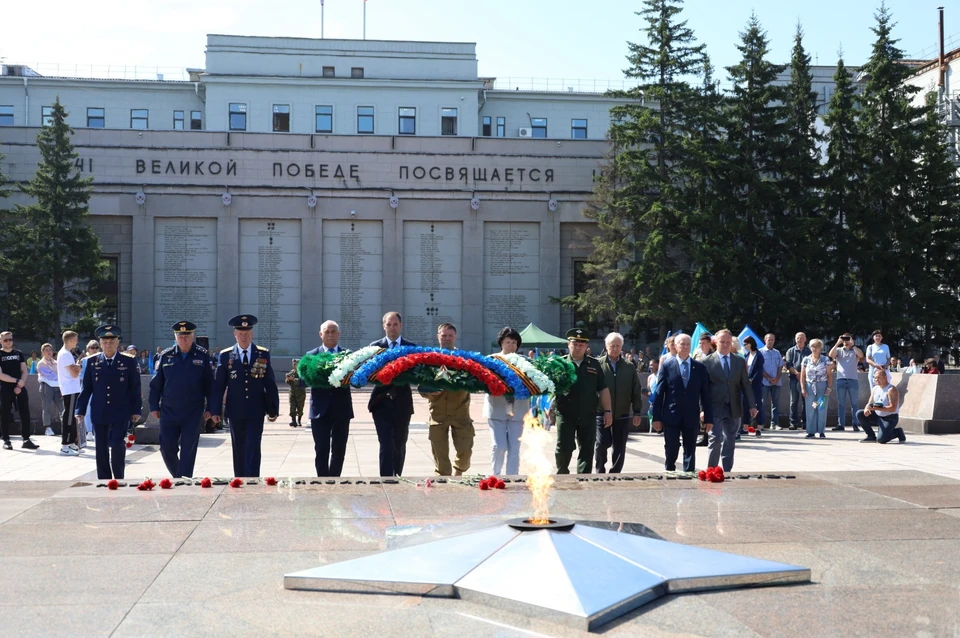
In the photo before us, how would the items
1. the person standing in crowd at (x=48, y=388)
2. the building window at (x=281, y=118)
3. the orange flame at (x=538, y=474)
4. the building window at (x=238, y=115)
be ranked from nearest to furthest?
the orange flame at (x=538, y=474), the person standing in crowd at (x=48, y=388), the building window at (x=238, y=115), the building window at (x=281, y=118)

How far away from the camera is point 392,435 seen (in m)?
9.96

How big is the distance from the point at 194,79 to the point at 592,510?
5098 centimetres

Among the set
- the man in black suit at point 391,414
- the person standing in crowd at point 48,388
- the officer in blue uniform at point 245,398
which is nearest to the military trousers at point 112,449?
the officer in blue uniform at point 245,398

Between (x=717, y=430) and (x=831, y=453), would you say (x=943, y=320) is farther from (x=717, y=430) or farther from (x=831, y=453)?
(x=717, y=430)

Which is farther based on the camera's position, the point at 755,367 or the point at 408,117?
the point at 408,117

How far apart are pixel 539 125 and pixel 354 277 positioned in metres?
16.4

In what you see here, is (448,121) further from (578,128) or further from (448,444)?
(448,444)

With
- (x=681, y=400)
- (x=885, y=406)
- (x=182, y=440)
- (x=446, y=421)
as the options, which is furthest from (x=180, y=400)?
(x=885, y=406)

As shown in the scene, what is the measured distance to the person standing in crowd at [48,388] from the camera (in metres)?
16.6

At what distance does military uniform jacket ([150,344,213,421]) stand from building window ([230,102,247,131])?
40879 mm

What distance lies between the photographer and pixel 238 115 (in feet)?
161

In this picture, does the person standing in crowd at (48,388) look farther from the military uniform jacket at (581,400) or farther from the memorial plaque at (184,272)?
the memorial plaque at (184,272)

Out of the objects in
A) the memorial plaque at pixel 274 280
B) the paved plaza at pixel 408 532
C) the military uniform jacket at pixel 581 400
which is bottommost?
the paved plaza at pixel 408 532

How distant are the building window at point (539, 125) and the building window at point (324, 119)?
34.4ft
